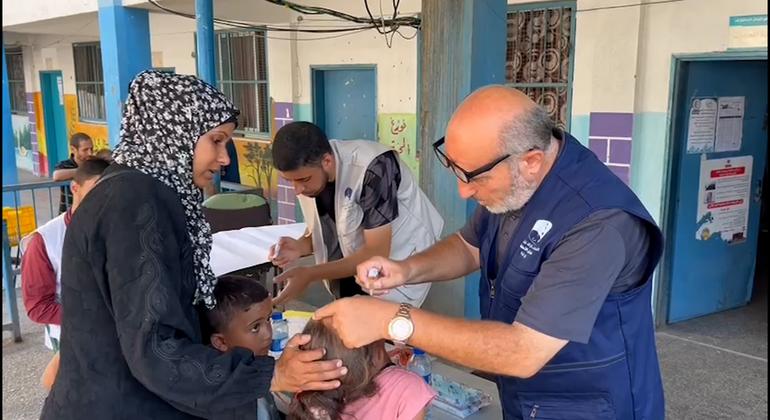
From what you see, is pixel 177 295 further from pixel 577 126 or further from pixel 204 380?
pixel 577 126

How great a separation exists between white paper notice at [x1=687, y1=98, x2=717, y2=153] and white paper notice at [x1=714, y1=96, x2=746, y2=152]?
8cm

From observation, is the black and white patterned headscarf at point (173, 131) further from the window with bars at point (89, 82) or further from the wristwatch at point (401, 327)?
the window with bars at point (89, 82)

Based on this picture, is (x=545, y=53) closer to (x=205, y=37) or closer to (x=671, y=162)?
(x=671, y=162)

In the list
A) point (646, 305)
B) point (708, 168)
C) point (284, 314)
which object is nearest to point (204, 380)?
point (646, 305)

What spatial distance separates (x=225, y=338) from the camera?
2.01 metres

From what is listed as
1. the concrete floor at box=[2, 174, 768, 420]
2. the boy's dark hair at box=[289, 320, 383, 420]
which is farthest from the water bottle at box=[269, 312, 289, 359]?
the concrete floor at box=[2, 174, 768, 420]

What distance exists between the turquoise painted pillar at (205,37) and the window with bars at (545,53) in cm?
261

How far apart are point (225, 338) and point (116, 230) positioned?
2.46 ft

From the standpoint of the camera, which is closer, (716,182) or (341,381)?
(341,381)

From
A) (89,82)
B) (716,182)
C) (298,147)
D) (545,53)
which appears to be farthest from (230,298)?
(89,82)

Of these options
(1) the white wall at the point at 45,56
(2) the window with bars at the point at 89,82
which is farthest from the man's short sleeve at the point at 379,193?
(1) the white wall at the point at 45,56

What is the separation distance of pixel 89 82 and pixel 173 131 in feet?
40.8

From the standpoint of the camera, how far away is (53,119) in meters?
14.1

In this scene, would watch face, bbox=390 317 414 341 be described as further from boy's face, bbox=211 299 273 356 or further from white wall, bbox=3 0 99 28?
white wall, bbox=3 0 99 28
